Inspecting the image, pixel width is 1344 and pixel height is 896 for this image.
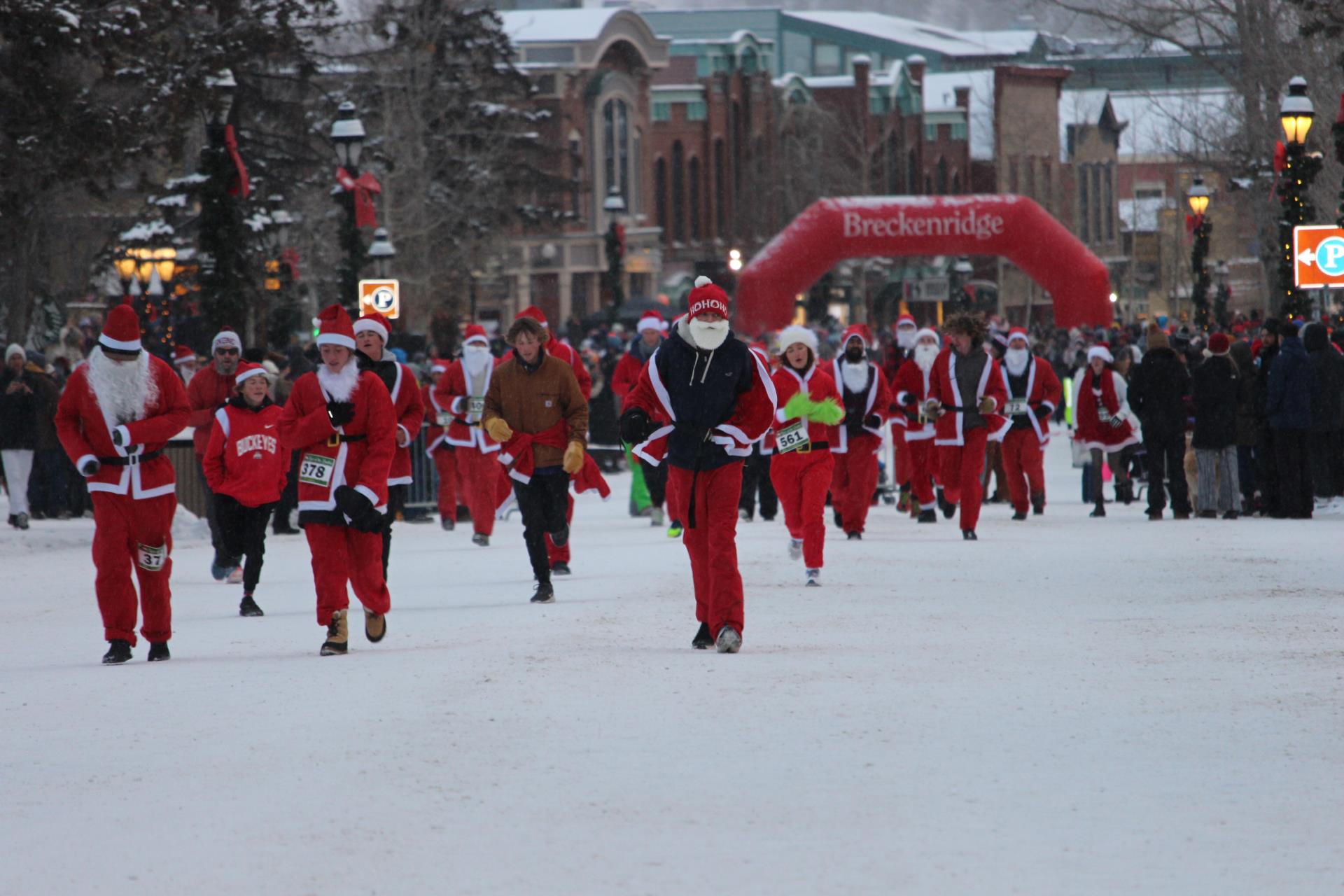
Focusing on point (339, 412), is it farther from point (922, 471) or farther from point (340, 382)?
point (922, 471)

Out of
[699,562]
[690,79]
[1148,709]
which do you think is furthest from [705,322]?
[690,79]

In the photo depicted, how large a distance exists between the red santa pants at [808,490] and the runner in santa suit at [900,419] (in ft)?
20.5

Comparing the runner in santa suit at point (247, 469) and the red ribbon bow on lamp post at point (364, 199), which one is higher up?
the red ribbon bow on lamp post at point (364, 199)

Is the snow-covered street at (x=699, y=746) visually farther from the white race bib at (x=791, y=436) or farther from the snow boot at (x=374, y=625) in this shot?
the white race bib at (x=791, y=436)

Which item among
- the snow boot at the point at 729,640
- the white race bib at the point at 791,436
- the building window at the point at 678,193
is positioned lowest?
the snow boot at the point at 729,640

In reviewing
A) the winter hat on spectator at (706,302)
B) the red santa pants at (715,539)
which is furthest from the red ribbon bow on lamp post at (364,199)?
the red santa pants at (715,539)

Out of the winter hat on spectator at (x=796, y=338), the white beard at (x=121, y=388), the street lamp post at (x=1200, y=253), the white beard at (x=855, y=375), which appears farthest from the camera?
the street lamp post at (x=1200, y=253)

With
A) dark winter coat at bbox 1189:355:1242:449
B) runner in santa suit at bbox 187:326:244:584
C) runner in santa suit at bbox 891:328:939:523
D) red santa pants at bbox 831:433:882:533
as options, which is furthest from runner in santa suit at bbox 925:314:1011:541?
runner in santa suit at bbox 187:326:244:584

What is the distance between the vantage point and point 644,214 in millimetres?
78938

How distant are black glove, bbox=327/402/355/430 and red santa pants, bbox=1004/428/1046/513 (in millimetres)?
11160

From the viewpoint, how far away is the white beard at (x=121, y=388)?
1052 centimetres

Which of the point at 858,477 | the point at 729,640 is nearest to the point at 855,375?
the point at 858,477

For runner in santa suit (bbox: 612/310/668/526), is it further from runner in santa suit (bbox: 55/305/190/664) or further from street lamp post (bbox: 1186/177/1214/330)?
street lamp post (bbox: 1186/177/1214/330)

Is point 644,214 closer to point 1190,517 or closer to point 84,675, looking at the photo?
point 1190,517
